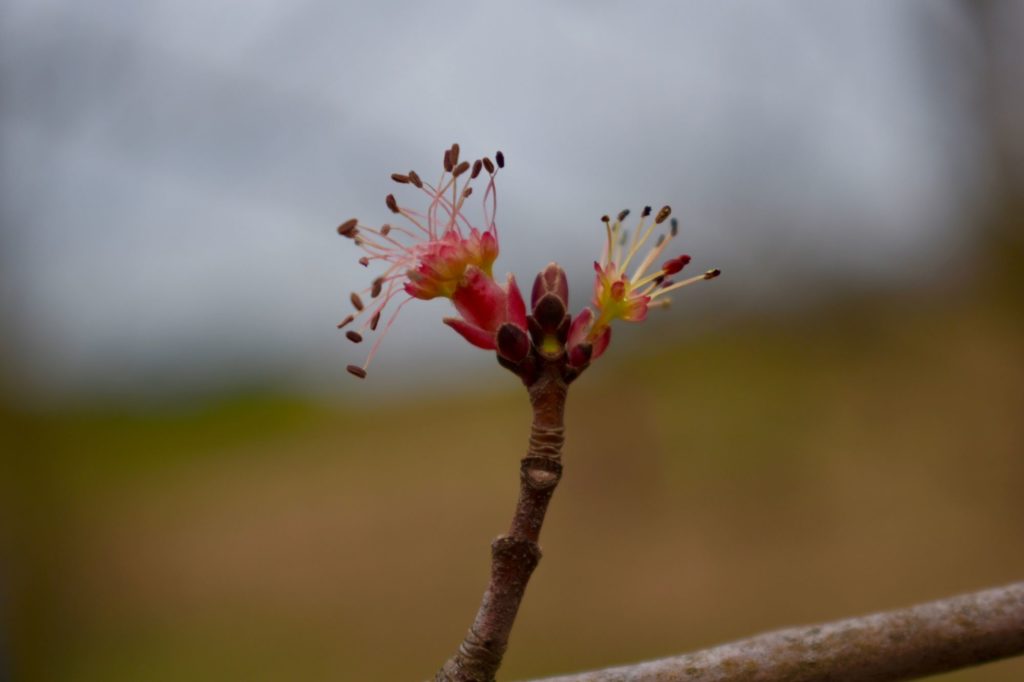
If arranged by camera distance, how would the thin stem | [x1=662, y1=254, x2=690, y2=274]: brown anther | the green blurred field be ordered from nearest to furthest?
the thin stem → [x1=662, y1=254, x2=690, y2=274]: brown anther → the green blurred field

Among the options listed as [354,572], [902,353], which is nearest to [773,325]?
[902,353]

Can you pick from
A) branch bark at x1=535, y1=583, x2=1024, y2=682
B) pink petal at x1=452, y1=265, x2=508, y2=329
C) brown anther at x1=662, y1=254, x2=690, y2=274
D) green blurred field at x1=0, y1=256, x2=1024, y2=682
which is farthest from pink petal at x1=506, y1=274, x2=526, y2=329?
green blurred field at x1=0, y1=256, x2=1024, y2=682

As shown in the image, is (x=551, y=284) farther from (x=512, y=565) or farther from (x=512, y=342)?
(x=512, y=565)

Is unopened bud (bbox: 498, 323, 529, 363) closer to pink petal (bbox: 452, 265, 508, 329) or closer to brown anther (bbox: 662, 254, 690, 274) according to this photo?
pink petal (bbox: 452, 265, 508, 329)

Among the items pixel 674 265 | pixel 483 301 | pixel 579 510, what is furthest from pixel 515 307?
pixel 579 510

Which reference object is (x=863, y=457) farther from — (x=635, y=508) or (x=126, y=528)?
(x=126, y=528)

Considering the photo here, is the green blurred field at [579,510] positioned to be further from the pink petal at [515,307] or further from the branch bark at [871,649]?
the pink petal at [515,307]

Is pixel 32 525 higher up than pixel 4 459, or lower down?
lower down
